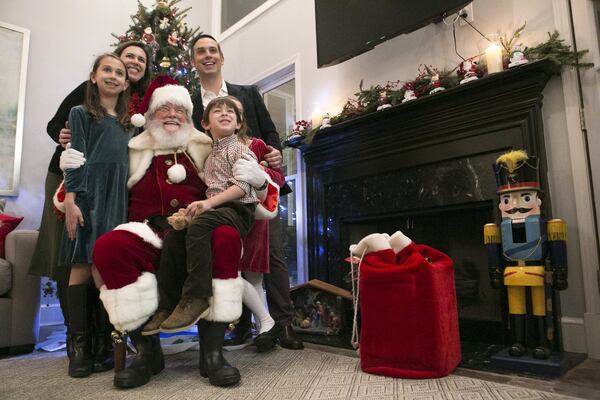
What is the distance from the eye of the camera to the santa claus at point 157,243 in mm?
1400

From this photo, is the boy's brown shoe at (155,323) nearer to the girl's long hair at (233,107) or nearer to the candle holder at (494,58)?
the girl's long hair at (233,107)

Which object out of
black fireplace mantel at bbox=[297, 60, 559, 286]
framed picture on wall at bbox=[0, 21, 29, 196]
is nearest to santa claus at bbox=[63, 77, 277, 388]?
black fireplace mantel at bbox=[297, 60, 559, 286]

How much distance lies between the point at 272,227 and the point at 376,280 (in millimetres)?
837

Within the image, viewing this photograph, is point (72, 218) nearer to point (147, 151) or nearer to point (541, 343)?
point (147, 151)

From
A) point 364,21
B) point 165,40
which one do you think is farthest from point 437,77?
point 165,40

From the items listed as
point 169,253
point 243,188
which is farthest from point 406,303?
point 169,253

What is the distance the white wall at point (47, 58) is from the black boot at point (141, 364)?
8.04 ft

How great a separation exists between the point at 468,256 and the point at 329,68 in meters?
1.68

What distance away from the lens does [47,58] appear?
363 cm

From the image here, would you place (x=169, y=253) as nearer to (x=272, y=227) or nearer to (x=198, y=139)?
(x=198, y=139)

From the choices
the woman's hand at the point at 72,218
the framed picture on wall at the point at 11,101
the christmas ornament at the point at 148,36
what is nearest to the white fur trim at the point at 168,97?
the woman's hand at the point at 72,218

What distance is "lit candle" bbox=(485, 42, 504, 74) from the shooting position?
200cm

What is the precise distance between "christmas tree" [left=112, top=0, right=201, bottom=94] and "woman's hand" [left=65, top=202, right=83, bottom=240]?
1.90 meters

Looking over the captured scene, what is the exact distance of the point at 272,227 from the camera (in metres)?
2.22
